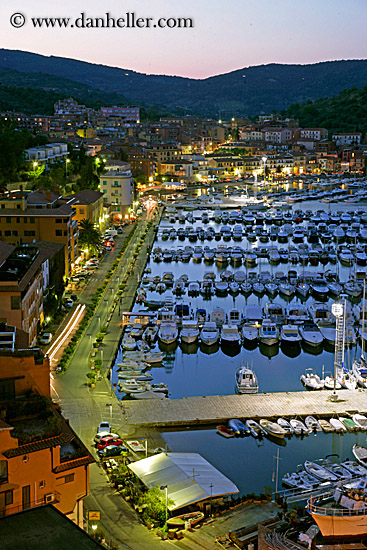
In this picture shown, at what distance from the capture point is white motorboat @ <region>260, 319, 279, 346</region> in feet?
56.1

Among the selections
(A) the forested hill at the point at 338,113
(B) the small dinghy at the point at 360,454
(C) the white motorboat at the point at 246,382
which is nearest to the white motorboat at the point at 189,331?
(C) the white motorboat at the point at 246,382

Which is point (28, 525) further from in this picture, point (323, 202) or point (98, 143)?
point (98, 143)

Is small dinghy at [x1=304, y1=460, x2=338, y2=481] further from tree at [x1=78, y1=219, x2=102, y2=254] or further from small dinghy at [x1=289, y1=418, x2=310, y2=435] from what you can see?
tree at [x1=78, y1=219, x2=102, y2=254]

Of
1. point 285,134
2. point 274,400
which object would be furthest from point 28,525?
point 285,134

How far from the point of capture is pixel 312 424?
483 inches

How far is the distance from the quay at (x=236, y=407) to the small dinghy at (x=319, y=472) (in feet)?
6.26

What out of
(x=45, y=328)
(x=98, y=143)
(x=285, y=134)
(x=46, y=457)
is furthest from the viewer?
(x=285, y=134)

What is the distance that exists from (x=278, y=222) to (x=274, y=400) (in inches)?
943

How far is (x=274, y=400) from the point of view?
13211 mm

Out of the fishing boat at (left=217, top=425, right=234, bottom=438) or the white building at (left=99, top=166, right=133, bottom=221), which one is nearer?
the fishing boat at (left=217, top=425, right=234, bottom=438)

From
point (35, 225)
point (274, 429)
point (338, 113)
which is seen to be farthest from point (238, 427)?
point (338, 113)

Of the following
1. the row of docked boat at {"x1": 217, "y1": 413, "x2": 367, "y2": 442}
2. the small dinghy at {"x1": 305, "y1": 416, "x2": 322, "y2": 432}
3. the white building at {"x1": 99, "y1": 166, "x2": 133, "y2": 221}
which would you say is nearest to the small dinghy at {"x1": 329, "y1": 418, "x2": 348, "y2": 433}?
the row of docked boat at {"x1": 217, "y1": 413, "x2": 367, "y2": 442}

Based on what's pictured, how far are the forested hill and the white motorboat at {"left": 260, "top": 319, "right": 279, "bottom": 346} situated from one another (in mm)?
62917

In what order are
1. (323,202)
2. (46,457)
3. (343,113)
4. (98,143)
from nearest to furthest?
(46,457) → (323,202) → (98,143) → (343,113)
